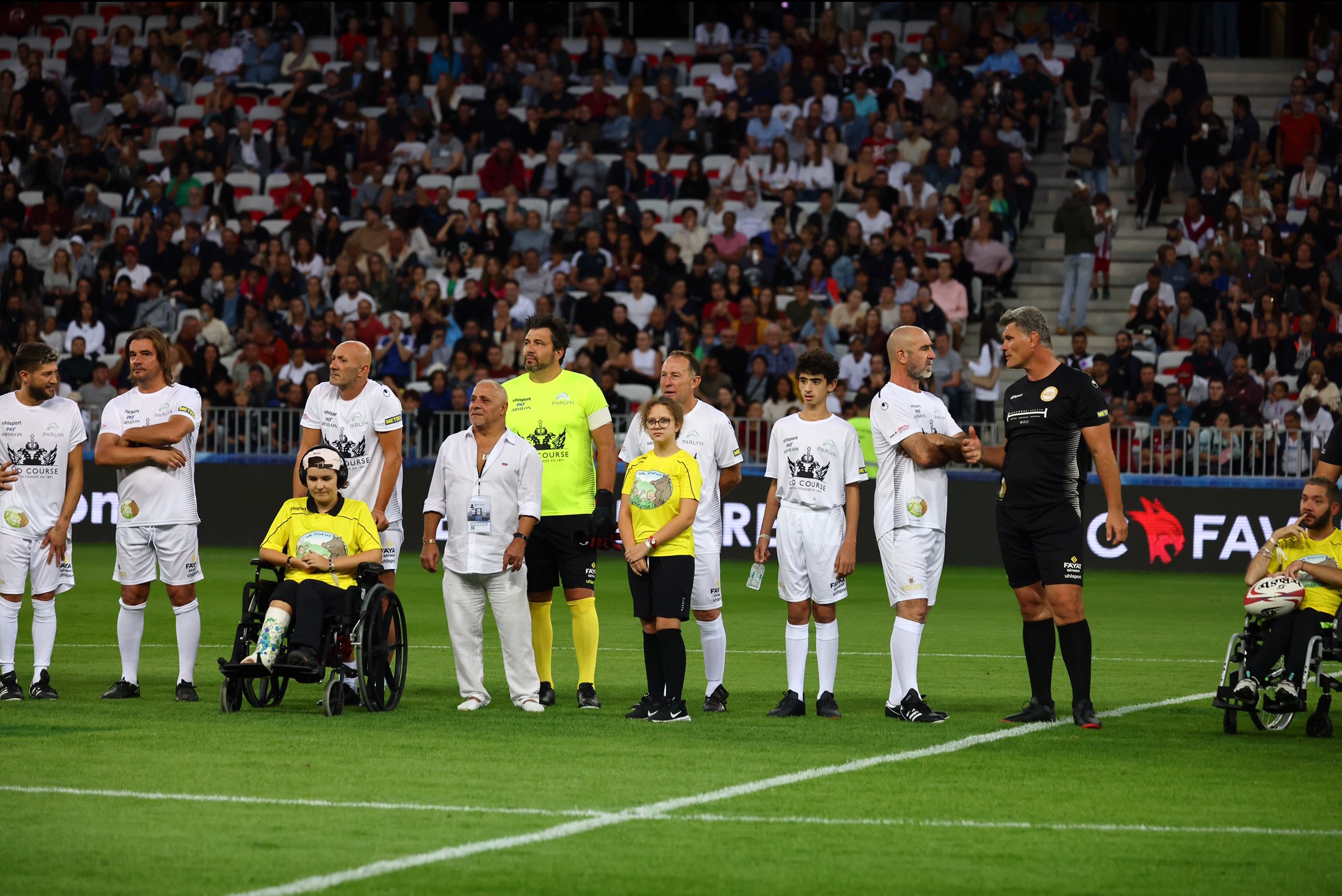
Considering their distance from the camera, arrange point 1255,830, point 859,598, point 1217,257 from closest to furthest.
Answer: point 1255,830 < point 859,598 < point 1217,257

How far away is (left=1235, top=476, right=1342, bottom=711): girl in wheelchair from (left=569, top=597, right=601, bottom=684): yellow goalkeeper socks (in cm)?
361

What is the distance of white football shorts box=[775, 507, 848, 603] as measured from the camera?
9.71 metres

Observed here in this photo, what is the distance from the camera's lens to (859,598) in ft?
57.8

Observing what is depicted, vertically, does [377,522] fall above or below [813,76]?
below

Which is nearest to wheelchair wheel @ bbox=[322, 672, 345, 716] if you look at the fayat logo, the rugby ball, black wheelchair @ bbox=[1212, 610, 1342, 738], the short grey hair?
the short grey hair

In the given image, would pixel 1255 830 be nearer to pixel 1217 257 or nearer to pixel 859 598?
pixel 859 598

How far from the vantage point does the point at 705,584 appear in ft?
32.7

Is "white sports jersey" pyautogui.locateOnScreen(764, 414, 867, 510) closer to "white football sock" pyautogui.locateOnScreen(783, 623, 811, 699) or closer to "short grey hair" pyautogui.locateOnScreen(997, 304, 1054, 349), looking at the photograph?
"white football sock" pyautogui.locateOnScreen(783, 623, 811, 699)

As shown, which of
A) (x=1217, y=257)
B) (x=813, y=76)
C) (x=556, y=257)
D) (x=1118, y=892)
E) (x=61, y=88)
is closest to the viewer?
(x=1118, y=892)

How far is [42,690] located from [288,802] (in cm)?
378

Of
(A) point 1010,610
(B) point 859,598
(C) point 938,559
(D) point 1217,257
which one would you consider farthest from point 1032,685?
(D) point 1217,257

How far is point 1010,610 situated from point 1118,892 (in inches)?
423

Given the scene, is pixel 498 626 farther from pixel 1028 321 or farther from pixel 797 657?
pixel 1028 321

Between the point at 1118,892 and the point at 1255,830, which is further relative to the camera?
the point at 1255,830
